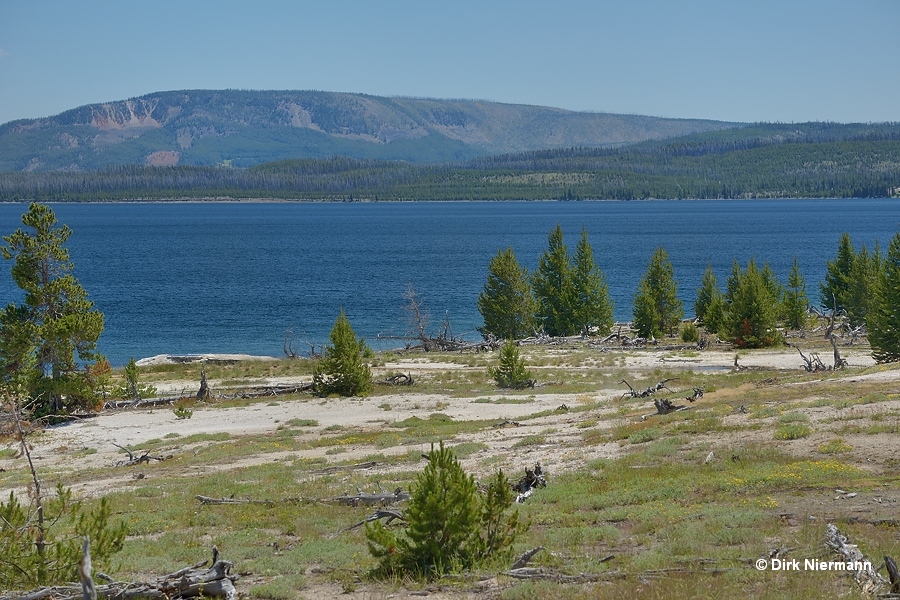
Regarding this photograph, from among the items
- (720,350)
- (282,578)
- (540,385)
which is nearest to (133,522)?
(282,578)

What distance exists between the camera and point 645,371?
42.4 meters

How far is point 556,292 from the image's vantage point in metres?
67.2

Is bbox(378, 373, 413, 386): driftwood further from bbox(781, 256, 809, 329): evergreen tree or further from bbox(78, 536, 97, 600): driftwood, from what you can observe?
bbox(781, 256, 809, 329): evergreen tree

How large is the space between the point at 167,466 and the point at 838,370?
26.2 m

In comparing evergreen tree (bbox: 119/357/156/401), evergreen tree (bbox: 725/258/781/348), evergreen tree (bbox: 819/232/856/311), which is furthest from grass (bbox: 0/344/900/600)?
evergreen tree (bbox: 819/232/856/311)

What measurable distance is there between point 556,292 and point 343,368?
31258mm

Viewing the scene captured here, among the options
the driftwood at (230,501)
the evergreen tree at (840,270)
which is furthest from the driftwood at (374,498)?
the evergreen tree at (840,270)

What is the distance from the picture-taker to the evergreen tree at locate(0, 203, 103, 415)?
1407 inches

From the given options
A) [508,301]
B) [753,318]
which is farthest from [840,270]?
[508,301]

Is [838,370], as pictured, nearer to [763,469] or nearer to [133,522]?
[763,469]

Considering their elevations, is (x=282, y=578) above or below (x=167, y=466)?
above

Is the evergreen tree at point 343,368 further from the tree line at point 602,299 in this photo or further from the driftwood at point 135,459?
the tree line at point 602,299

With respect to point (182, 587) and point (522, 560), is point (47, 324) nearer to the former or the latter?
point (182, 587)

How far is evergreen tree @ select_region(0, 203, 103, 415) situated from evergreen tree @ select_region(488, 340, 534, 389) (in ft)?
61.2
